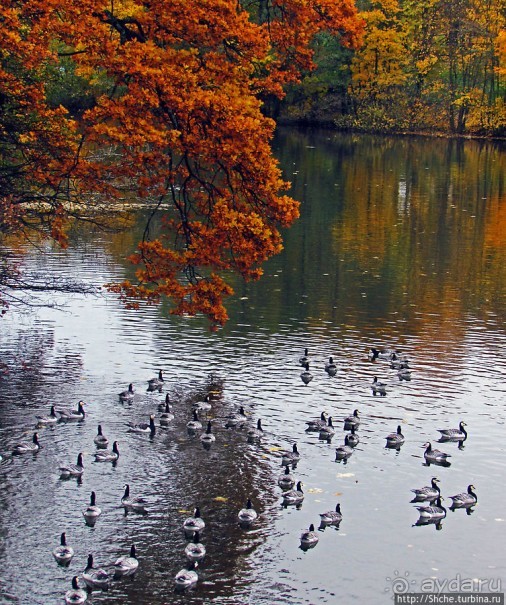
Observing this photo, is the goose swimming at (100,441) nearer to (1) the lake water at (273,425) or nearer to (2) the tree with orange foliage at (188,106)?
(1) the lake water at (273,425)

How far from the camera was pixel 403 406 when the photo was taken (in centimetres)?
2572

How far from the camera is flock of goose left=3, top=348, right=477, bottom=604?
16844 millimetres

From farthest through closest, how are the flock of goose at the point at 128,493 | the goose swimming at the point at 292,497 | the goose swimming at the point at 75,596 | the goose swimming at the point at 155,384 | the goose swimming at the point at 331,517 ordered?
the goose swimming at the point at 155,384 → the goose swimming at the point at 292,497 → the goose swimming at the point at 331,517 → the flock of goose at the point at 128,493 → the goose swimming at the point at 75,596

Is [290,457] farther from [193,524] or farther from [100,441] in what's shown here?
[100,441]

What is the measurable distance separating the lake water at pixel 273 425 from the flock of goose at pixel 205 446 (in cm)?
19

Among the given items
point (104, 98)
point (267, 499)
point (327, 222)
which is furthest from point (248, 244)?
point (327, 222)

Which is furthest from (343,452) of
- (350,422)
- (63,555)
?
(63,555)

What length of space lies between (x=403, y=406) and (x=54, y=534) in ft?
34.6

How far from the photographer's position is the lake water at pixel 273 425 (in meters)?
17.4

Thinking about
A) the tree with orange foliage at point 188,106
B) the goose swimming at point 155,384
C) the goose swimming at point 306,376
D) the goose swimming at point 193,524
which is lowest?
the goose swimming at point 193,524

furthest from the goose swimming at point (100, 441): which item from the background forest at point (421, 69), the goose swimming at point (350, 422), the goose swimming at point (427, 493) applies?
the background forest at point (421, 69)

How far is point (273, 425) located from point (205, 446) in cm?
205

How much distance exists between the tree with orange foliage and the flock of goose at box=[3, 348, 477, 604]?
3.15m

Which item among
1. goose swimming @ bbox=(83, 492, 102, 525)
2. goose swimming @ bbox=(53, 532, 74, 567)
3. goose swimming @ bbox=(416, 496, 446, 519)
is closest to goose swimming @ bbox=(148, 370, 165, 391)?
goose swimming @ bbox=(83, 492, 102, 525)
